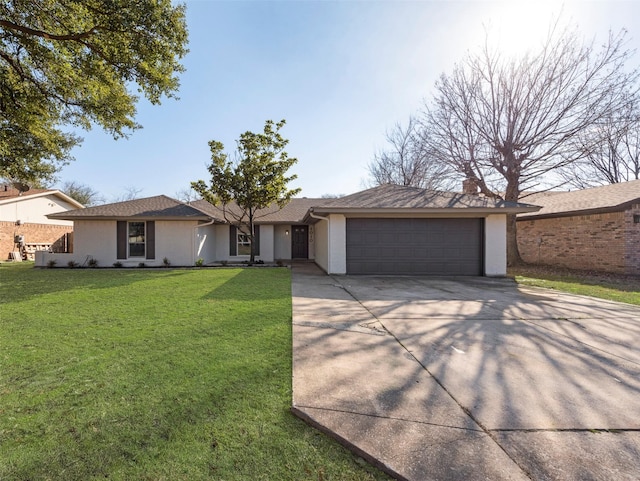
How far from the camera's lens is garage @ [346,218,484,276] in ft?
36.1

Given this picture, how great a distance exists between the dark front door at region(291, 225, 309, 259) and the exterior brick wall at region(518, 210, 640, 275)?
1173 centimetres

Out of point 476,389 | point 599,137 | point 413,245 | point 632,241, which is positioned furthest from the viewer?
point 599,137

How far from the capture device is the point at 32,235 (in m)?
19.4

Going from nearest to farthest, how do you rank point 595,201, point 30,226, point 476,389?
point 476,389
point 595,201
point 30,226

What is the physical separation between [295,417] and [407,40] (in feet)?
36.6

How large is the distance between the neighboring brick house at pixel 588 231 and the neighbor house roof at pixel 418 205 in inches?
170

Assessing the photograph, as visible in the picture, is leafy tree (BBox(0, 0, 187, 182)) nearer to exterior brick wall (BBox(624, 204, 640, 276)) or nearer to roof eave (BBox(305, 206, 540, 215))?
roof eave (BBox(305, 206, 540, 215))

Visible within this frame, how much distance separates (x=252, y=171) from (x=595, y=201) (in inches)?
580

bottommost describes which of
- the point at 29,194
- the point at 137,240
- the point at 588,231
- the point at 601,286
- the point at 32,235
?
the point at 601,286

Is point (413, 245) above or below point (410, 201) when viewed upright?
below

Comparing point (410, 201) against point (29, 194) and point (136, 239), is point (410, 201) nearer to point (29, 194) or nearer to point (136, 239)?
point (136, 239)

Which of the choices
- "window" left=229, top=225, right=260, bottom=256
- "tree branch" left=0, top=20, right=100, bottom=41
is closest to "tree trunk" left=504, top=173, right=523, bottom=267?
"window" left=229, top=225, right=260, bottom=256

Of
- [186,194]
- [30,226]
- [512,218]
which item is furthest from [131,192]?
[512,218]

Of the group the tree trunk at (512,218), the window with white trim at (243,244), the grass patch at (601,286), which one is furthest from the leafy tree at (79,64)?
the tree trunk at (512,218)
